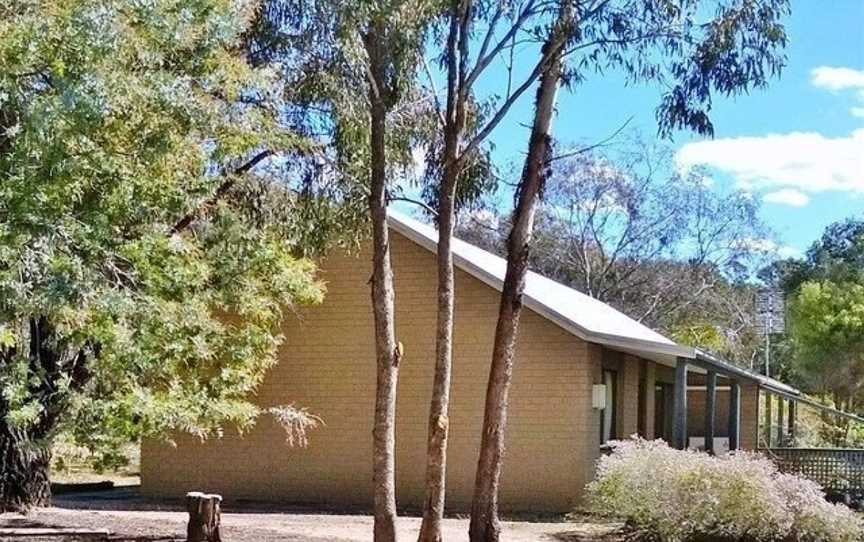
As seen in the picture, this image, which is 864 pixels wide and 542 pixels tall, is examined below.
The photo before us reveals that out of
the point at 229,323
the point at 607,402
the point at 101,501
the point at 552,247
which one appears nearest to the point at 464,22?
the point at 229,323

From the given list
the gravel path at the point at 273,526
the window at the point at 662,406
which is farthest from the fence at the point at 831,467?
the window at the point at 662,406

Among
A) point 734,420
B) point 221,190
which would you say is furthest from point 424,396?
point 734,420

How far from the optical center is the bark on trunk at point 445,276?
39.6 ft

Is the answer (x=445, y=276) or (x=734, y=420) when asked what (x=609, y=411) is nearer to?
(x=734, y=420)

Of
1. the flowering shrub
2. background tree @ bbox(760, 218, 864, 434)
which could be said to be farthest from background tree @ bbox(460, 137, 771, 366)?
the flowering shrub

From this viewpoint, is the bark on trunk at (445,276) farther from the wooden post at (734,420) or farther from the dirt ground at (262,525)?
the wooden post at (734,420)

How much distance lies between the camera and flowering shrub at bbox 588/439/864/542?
43.8 ft

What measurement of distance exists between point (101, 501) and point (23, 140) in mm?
11615

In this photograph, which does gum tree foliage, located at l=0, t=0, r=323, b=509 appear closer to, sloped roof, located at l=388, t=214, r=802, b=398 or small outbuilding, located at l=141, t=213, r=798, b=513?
small outbuilding, located at l=141, t=213, r=798, b=513

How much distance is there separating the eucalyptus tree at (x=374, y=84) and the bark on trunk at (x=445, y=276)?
40cm

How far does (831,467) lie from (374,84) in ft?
37.1

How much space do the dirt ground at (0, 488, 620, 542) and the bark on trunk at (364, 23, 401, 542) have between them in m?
1.82

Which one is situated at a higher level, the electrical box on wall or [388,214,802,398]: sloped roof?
[388,214,802,398]: sloped roof

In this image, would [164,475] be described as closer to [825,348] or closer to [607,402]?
[607,402]
